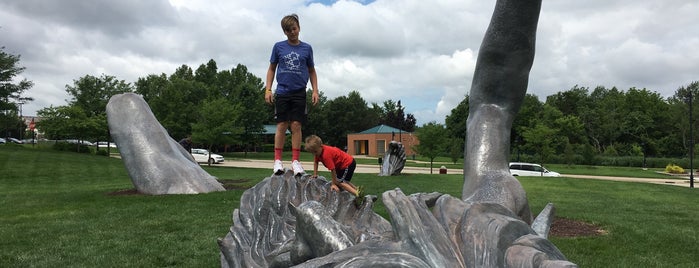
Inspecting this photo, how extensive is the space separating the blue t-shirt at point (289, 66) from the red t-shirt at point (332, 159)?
0.63 meters

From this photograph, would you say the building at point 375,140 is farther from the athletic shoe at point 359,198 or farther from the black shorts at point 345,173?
the athletic shoe at point 359,198

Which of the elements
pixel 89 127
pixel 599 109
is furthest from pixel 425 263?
pixel 599 109

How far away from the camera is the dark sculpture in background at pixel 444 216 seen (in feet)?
4.92

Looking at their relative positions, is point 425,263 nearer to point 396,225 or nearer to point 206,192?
point 396,225

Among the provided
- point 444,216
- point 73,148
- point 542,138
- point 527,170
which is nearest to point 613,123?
point 542,138

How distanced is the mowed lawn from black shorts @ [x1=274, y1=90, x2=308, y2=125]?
8.34 ft

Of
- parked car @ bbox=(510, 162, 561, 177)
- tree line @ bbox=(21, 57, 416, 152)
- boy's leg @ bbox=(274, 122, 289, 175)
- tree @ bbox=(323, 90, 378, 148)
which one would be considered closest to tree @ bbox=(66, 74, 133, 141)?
tree line @ bbox=(21, 57, 416, 152)

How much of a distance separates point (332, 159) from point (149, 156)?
10093 mm

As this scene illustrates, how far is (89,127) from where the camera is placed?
132 feet

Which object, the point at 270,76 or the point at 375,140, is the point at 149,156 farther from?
the point at 375,140

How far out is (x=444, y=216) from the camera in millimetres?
1697

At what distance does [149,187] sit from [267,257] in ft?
37.4

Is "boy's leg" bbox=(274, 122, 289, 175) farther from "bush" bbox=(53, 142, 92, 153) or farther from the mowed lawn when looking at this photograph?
"bush" bbox=(53, 142, 92, 153)

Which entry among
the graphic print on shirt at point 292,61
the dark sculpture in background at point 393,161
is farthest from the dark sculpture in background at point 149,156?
the dark sculpture in background at point 393,161
